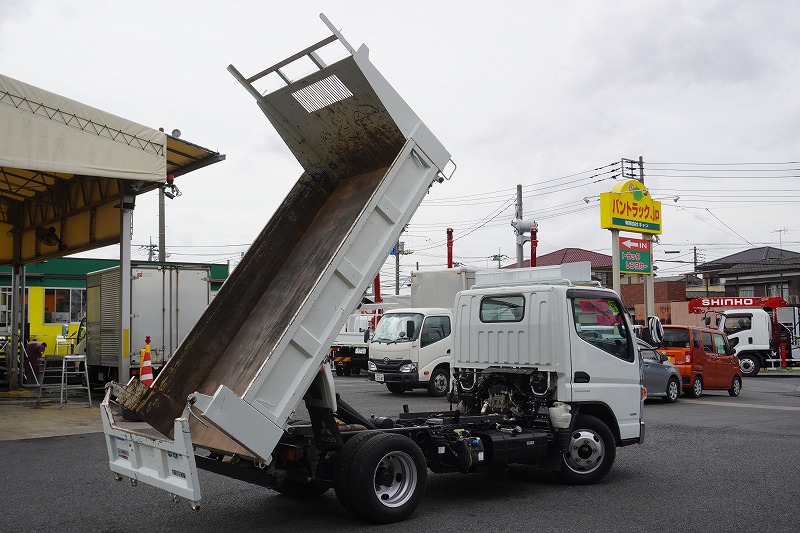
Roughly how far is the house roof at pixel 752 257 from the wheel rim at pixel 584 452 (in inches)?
2477

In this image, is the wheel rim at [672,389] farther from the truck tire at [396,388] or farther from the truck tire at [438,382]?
the truck tire at [396,388]

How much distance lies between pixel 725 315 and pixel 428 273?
15642 mm

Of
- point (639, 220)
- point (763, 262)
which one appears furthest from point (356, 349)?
point (763, 262)

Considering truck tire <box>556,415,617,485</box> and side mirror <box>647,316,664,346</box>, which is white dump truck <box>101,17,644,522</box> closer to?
truck tire <box>556,415,617,485</box>

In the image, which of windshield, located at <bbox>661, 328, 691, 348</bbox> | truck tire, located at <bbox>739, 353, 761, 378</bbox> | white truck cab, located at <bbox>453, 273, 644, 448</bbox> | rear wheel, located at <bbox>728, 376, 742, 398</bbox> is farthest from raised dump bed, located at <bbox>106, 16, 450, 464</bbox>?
truck tire, located at <bbox>739, 353, 761, 378</bbox>

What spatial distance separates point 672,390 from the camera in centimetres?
1759

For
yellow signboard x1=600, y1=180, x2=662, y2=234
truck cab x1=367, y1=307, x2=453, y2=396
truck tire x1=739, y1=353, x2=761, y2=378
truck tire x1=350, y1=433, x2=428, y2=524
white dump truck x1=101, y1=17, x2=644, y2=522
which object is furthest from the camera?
yellow signboard x1=600, y1=180, x2=662, y2=234

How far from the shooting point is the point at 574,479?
7977mm

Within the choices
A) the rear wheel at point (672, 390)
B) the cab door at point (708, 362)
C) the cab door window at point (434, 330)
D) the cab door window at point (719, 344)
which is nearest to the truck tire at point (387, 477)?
the cab door window at point (434, 330)

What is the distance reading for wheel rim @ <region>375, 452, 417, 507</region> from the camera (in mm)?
6379

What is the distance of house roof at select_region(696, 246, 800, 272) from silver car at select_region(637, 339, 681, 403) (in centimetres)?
5239

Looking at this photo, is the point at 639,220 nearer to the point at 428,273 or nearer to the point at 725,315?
the point at 725,315

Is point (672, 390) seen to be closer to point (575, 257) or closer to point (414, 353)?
point (414, 353)

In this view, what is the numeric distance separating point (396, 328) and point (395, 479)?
12.1 metres
